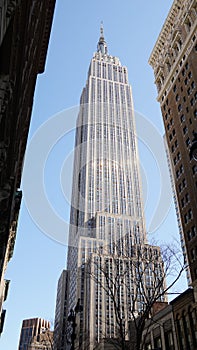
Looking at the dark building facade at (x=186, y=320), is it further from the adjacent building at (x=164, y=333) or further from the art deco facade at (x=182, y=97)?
the art deco facade at (x=182, y=97)

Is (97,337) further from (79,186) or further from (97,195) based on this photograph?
(79,186)

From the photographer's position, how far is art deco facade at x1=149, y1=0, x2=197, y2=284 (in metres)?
48.6

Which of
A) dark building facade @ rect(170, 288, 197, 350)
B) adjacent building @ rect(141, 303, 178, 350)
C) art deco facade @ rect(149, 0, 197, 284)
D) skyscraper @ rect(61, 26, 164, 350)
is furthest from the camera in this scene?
skyscraper @ rect(61, 26, 164, 350)

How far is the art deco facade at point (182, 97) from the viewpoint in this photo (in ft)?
160

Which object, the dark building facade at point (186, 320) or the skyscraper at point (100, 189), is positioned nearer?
the dark building facade at point (186, 320)

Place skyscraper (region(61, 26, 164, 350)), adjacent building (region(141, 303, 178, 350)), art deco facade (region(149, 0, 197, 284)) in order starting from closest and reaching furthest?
adjacent building (region(141, 303, 178, 350)) → art deco facade (region(149, 0, 197, 284)) → skyscraper (region(61, 26, 164, 350))

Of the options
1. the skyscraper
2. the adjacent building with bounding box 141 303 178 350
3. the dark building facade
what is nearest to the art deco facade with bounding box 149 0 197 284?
the adjacent building with bounding box 141 303 178 350

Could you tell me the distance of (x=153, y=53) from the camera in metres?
74.9

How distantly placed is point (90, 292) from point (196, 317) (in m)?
86.7

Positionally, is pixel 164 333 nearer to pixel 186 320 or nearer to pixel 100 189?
pixel 186 320

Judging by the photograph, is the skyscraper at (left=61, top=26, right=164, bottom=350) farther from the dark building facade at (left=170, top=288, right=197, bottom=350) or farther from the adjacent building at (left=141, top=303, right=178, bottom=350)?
the dark building facade at (left=170, top=288, right=197, bottom=350)

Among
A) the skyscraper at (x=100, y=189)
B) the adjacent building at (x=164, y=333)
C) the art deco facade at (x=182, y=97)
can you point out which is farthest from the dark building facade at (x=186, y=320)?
the skyscraper at (x=100, y=189)

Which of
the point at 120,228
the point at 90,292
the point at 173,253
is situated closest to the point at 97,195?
the point at 120,228

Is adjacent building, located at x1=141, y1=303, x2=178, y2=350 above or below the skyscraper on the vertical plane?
below
